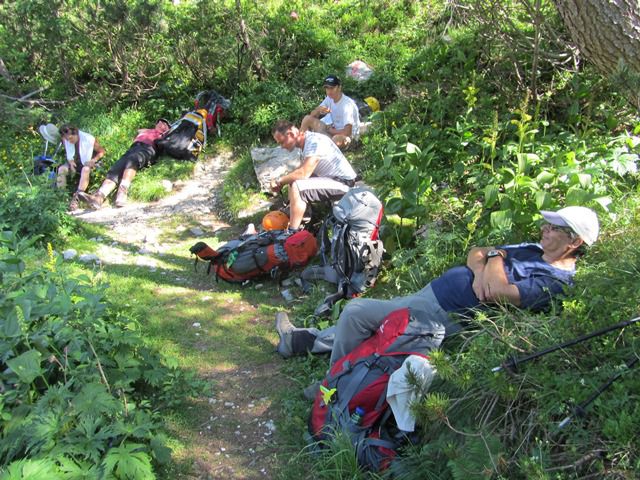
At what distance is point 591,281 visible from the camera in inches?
116

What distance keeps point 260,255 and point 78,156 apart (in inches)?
176

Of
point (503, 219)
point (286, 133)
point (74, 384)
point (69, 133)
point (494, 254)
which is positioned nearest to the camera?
point (74, 384)

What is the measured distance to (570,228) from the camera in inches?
129

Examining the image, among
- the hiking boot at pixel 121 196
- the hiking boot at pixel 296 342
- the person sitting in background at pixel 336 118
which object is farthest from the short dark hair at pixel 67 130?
the hiking boot at pixel 296 342

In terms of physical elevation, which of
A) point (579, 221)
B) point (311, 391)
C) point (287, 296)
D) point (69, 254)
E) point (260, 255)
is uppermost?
point (579, 221)

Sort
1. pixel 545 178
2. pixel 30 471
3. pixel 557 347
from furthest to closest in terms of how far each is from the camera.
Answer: pixel 545 178 → pixel 557 347 → pixel 30 471

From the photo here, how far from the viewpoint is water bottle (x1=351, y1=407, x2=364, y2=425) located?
10.2ft

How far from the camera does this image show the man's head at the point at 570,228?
10.6 ft

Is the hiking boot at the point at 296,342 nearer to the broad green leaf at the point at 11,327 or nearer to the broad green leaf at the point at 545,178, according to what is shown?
the broad green leaf at the point at 11,327

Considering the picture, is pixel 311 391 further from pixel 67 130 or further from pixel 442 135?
pixel 67 130

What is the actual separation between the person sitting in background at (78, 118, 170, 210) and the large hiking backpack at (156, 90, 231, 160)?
0.66ft

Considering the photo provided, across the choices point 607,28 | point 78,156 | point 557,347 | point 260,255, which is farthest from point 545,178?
point 78,156

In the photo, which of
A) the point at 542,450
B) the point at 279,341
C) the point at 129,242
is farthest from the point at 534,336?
the point at 129,242

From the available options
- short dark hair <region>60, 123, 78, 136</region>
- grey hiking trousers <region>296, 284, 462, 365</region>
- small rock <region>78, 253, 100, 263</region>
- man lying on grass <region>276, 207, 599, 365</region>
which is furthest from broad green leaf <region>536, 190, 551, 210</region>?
short dark hair <region>60, 123, 78, 136</region>
